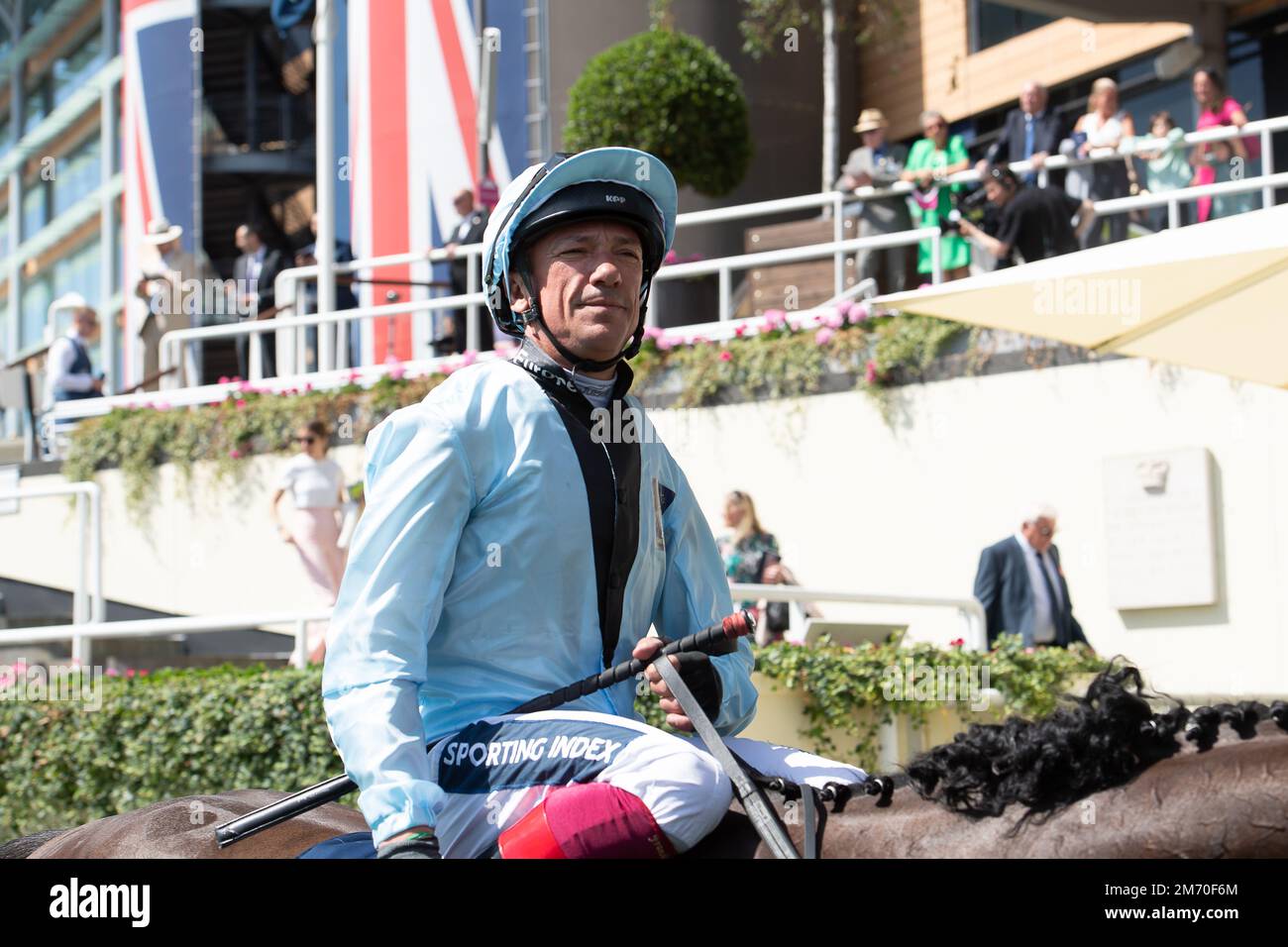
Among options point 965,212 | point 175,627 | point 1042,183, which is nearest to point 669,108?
point 965,212

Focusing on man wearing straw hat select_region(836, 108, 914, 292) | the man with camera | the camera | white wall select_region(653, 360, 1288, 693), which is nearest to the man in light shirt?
white wall select_region(653, 360, 1288, 693)

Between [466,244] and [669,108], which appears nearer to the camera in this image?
[466,244]

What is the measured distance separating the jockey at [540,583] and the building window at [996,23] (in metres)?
14.6

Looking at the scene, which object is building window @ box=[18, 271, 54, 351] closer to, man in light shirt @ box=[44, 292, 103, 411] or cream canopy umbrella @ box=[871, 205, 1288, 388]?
man in light shirt @ box=[44, 292, 103, 411]

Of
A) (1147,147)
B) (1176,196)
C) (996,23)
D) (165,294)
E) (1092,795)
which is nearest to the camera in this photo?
(1092,795)

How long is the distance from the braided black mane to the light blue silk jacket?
21.6 inches

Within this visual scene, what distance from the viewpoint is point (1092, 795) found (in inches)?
83.6

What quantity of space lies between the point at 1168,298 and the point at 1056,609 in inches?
124

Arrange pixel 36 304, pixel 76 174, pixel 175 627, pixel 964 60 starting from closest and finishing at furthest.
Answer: pixel 175 627 < pixel 964 60 < pixel 76 174 < pixel 36 304

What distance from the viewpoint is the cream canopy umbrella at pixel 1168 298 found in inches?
226

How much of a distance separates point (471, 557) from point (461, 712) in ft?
0.73

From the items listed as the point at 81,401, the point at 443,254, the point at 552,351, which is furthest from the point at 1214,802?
the point at 81,401

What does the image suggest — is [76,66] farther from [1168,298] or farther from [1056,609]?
[1168,298]
